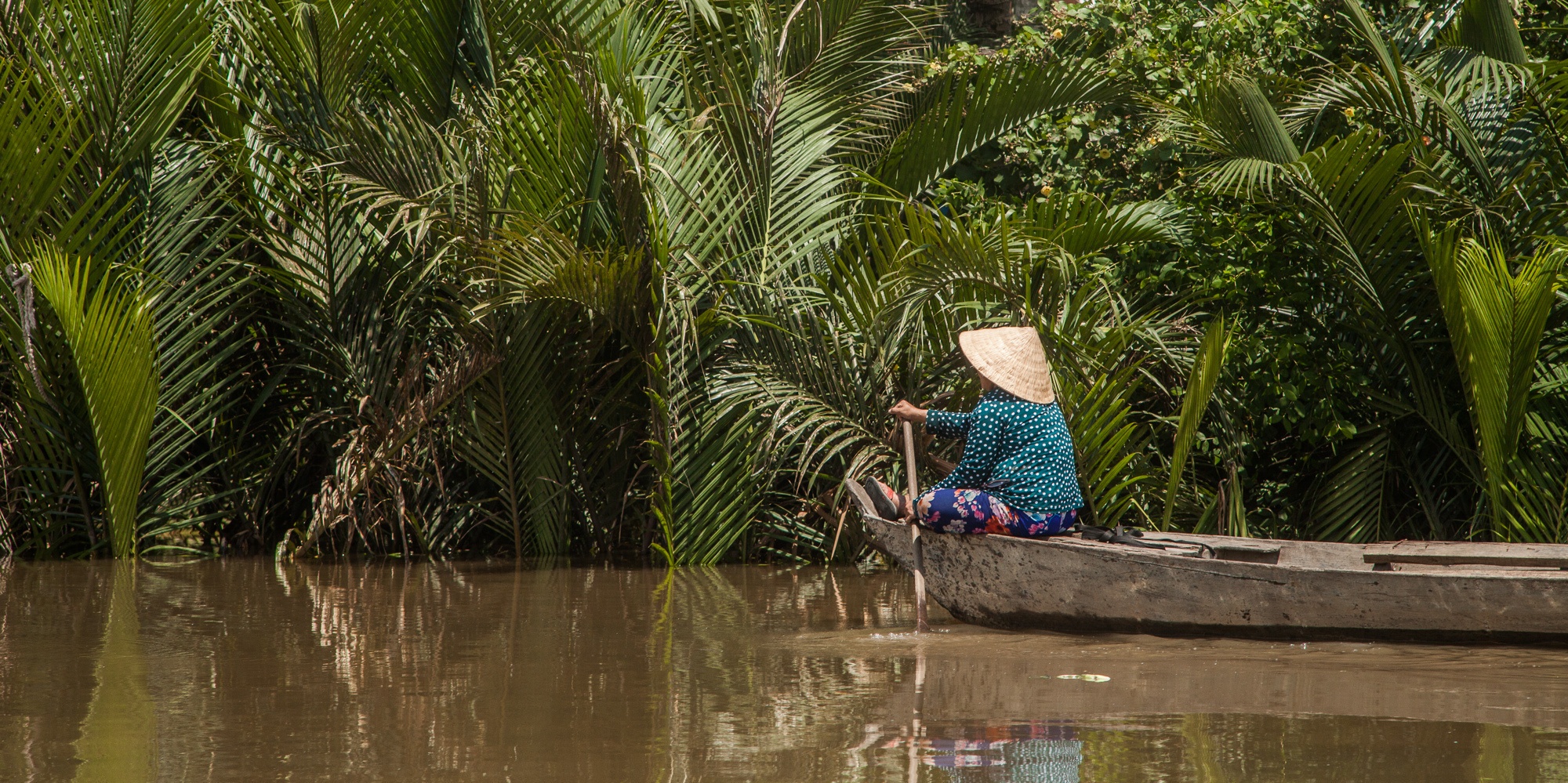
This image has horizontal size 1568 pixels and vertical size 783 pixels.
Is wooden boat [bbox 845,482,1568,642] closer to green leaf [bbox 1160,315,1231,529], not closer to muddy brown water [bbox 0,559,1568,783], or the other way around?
muddy brown water [bbox 0,559,1568,783]

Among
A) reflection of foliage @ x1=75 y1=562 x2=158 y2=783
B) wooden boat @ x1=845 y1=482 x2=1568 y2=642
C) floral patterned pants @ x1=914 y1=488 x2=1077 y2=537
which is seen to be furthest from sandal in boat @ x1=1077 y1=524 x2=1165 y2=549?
reflection of foliage @ x1=75 y1=562 x2=158 y2=783

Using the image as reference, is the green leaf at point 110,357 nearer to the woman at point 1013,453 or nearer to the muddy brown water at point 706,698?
the muddy brown water at point 706,698

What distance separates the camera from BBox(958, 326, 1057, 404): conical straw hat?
599cm

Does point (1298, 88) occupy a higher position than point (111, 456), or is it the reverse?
point (1298, 88)

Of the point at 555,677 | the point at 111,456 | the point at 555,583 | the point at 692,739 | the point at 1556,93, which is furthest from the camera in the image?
the point at 111,456

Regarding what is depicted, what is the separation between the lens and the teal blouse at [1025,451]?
19.7 ft

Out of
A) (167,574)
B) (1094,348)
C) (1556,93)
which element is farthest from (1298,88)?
(167,574)

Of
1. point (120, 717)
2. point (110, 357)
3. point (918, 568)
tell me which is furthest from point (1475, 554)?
point (110, 357)

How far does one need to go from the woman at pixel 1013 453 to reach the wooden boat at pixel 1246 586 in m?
0.10

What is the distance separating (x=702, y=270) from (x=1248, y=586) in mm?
3343

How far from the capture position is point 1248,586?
223 inches

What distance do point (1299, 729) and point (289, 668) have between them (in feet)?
11.6

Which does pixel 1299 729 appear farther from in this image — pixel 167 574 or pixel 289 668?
pixel 167 574

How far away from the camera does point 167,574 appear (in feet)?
26.3
